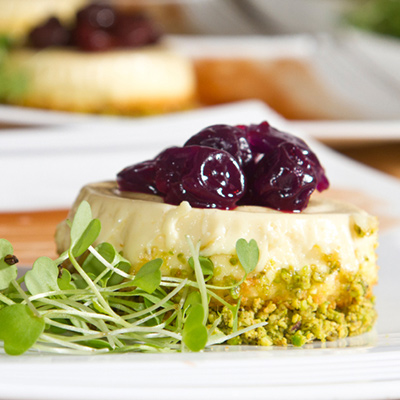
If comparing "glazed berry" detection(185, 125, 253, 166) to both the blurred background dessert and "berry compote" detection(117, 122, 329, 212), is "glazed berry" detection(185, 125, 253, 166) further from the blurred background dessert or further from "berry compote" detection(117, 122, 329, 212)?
the blurred background dessert

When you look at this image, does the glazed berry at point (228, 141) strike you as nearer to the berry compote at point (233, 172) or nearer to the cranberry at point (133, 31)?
the berry compote at point (233, 172)

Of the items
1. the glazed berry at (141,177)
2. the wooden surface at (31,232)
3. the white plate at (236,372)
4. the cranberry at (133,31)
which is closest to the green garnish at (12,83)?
the cranberry at (133,31)

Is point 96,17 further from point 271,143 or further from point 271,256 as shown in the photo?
point 271,256

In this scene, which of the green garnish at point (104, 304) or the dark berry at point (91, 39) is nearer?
the green garnish at point (104, 304)

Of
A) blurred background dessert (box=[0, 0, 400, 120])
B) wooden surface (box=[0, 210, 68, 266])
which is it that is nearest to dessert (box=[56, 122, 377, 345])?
wooden surface (box=[0, 210, 68, 266])

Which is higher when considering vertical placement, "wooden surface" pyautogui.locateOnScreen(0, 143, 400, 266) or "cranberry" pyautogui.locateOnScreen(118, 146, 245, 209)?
"cranberry" pyautogui.locateOnScreen(118, 146, 245, 209)

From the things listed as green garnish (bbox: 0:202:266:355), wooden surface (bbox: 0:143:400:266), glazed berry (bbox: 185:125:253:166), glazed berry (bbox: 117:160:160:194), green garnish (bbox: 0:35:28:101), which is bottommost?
wooden surface (bbox: 0:143:400:266)

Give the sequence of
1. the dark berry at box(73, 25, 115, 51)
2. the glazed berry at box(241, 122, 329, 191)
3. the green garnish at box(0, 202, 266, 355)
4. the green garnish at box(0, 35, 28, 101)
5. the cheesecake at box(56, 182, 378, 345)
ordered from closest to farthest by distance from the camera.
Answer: the green garnish at box(0, 202, 266, 355)
the cheesecake at box(56, 182, 378, 345)
the glazed berry at box(241, 122, 329, 191)
the green garnish at box(0, 35, 28, 101)
the dark berry at box(73, 25, 115, 51)

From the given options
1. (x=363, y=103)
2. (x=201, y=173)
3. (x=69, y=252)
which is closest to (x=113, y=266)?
(x=69, y=252)
